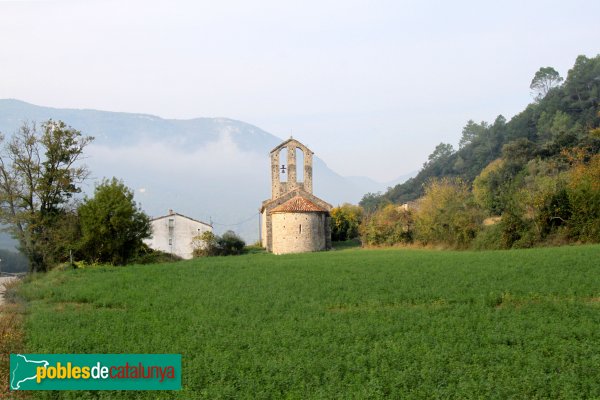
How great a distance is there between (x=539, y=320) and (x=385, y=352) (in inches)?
199

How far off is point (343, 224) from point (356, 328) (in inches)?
2104

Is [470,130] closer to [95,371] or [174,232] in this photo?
[174,232]

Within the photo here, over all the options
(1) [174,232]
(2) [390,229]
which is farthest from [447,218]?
(1) [174,232]

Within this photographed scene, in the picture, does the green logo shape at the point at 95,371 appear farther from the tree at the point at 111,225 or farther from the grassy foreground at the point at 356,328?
the tree at the point at 111,225

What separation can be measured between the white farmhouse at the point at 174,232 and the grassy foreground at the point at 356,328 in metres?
37.5

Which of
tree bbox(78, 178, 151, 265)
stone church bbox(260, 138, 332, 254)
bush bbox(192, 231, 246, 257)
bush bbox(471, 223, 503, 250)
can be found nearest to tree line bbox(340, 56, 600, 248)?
bush bbox(471, 223, 503, 250)

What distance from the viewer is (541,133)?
283ft

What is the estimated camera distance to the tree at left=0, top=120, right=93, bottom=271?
38719 millimetres

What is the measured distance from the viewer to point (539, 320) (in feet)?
50.3

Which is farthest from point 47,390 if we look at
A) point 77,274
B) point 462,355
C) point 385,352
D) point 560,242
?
point 560,242

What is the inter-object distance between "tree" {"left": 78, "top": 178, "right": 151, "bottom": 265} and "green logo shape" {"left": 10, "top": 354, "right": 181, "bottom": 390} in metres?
26.5

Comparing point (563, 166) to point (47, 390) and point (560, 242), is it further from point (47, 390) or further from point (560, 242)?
point (47, 390)

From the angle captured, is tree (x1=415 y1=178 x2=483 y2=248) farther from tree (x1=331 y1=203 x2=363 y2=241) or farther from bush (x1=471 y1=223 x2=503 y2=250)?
tree (x1=331 y1=203 x2=363 y2=241)

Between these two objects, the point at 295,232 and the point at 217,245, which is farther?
the point at 217,245
